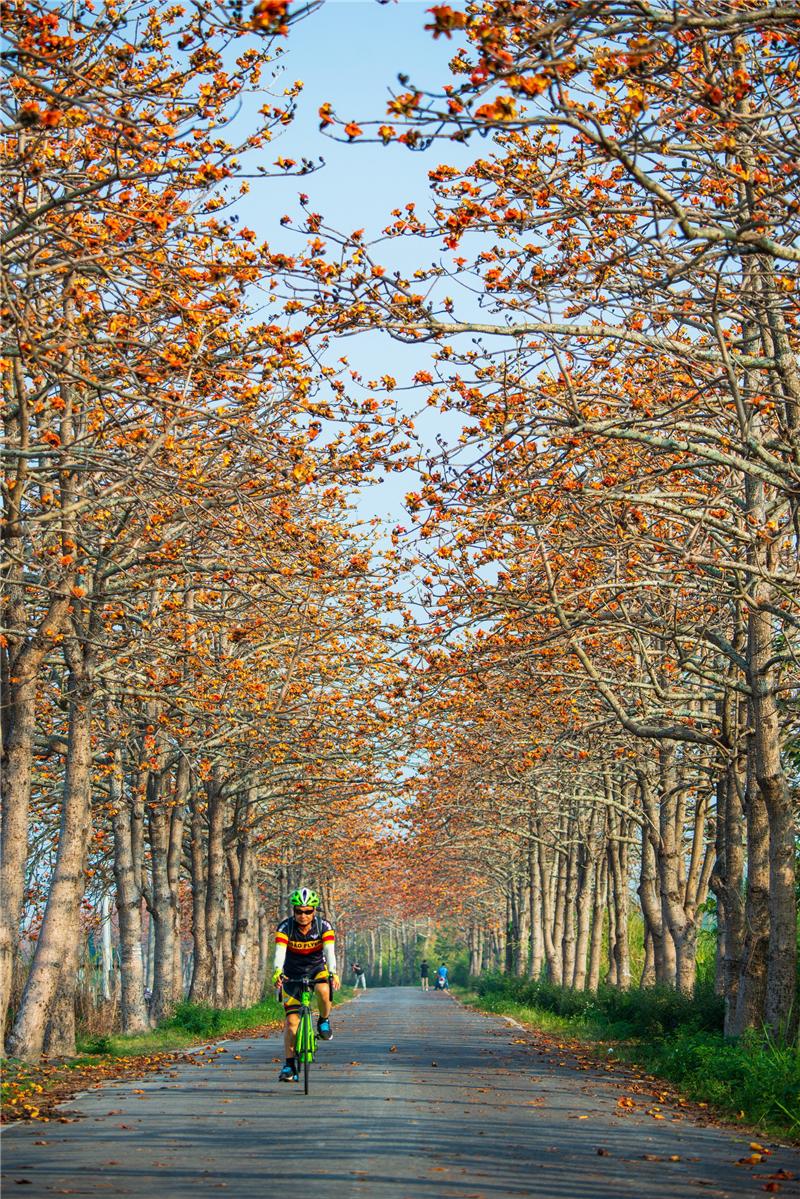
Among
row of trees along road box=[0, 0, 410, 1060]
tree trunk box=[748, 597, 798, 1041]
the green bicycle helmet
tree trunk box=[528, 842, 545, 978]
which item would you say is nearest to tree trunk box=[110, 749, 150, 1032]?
row of trees along road box=[0, 0, 410, 1060]

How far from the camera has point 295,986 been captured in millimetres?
14641

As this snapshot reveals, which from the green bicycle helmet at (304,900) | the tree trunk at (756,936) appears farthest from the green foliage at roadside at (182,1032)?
the tree trunk at (756,936)

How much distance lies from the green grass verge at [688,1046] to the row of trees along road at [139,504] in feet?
20.4

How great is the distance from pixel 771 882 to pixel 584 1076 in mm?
3507

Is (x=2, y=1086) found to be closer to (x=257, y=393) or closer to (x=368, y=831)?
(x=257, y=393)

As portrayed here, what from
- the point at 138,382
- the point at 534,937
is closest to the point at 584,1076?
the point at 138,382

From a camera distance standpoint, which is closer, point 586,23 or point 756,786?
point 586,23

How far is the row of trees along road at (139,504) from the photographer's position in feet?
35.9

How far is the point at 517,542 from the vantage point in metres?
17.9

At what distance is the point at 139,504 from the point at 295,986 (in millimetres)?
5233

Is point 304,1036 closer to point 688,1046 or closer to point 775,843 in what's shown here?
point 688,1046

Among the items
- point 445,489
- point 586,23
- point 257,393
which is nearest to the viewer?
point 586,23

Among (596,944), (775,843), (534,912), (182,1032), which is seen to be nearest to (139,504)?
(775,843)

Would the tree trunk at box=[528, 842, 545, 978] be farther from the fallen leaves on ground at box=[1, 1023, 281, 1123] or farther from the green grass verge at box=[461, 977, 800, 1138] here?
the fallen leaves on ground at box=[1, 1023, 281, 1123]
